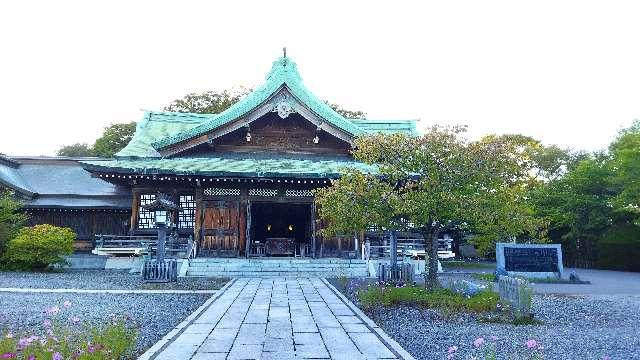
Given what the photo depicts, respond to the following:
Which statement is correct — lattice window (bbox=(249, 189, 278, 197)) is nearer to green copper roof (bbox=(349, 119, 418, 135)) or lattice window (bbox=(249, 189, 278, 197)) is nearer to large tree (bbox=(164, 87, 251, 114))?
green copper roof (bbox=(349, 119, 418, 135))

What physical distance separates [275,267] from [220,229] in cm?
390

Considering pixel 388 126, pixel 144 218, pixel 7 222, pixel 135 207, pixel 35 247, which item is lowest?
pixel 35 247

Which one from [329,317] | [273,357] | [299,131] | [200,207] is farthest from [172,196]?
[273,357]

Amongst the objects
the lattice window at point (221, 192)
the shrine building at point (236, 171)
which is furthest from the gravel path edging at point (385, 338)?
the lattice window at point (221, 192)

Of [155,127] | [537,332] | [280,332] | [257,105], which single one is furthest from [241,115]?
[537,332]

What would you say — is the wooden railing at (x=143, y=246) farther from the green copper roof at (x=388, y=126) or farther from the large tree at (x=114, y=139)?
the large tree at (x=114, y=139)

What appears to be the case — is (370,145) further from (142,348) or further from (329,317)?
(142,348)

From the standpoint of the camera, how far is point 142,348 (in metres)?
6.72

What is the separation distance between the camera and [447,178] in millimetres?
11383

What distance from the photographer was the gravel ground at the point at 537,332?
701cm

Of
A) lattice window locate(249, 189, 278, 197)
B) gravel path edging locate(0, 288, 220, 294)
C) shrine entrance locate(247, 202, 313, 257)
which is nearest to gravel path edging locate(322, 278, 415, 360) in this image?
gravel path edging locate(0, 288, 220, 294)

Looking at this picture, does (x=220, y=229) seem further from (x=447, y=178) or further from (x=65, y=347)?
(x=65, y=347)

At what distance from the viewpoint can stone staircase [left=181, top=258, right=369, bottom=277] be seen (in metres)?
18.1

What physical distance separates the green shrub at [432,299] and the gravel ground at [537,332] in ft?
1.21
